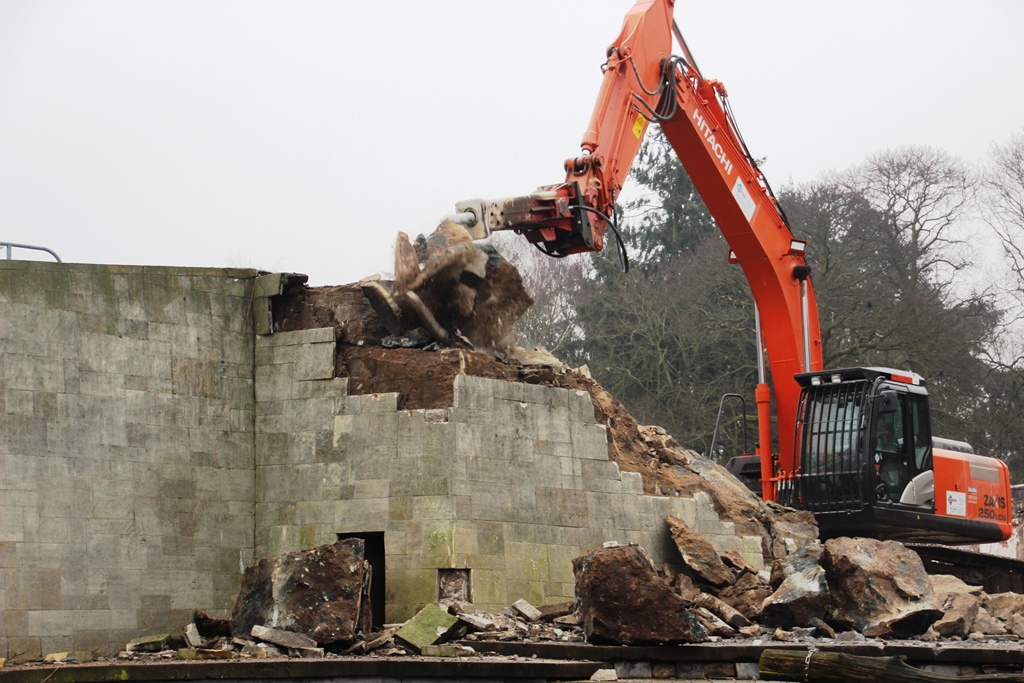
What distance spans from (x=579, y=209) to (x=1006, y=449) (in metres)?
22.3

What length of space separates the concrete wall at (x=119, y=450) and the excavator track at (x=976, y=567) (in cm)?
933

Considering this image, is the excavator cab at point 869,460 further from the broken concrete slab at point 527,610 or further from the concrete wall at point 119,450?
the concrete wall at point 119,450

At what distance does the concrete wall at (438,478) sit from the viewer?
1236cm

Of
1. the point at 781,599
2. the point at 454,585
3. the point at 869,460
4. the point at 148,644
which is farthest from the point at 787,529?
the point at 148,644

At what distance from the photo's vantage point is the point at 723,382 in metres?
33.8

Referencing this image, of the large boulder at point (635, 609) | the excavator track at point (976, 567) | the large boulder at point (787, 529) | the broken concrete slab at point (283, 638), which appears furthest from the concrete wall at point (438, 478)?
the excavator track at point (976, 567)

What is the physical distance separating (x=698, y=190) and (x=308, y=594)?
846 centimetres

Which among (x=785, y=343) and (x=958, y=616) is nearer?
(x=958, y=616)

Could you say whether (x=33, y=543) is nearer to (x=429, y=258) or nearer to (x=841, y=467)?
(x=429, y=258)

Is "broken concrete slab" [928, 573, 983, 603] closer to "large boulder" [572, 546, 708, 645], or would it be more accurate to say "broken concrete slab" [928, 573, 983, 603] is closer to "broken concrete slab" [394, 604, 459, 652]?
"large boulder" [572, 546, 708, 645]

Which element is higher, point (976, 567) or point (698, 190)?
point (698, 190)

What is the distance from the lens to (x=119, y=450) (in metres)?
12.3

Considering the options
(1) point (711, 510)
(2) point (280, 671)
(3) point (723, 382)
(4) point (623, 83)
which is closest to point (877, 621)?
Result: (1) point (711, 510)

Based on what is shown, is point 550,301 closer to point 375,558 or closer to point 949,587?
point 949,587
